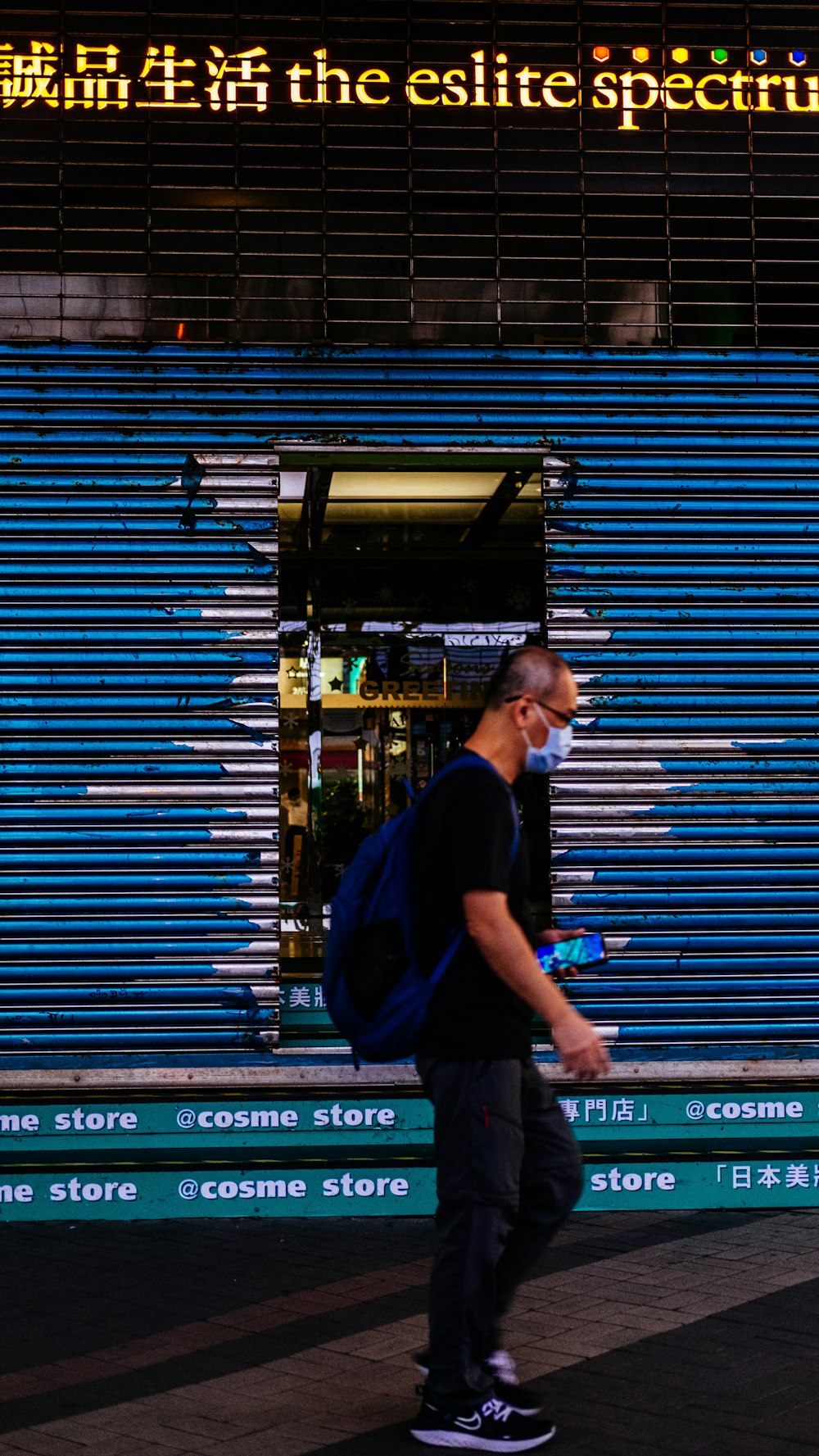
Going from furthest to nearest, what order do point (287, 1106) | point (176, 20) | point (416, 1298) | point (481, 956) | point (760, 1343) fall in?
point (176, 20) → point (287, 1106) → point (416, 1298) → point (760, 1343) → point (481, 956)

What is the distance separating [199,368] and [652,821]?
8.91ft

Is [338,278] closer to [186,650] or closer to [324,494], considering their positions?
[186,650]

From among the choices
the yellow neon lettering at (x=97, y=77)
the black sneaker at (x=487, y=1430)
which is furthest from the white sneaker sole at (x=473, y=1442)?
the yellow neon lettering at (x=97, y=77)

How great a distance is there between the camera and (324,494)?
934 cm

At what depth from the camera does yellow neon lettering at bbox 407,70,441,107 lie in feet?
23.7

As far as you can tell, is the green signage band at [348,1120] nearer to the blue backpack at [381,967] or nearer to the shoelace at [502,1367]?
the shoelace at [502,1367]

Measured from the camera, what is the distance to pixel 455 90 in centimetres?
724

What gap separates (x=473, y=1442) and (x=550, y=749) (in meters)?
1.77

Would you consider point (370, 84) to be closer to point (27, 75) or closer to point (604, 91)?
point (604, 91)

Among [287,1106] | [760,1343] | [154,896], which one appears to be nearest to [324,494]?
[154,896]

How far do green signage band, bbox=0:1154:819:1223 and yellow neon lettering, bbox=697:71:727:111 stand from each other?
4.54 metres

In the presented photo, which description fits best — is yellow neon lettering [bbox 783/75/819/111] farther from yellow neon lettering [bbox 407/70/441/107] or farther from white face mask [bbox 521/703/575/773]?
white face mask [bbox 521/703/575/773]

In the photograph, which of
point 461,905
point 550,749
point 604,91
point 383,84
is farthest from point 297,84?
point 461,905

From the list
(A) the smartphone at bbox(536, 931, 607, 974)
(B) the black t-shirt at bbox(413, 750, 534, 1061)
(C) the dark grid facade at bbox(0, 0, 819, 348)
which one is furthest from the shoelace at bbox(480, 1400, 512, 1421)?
(C) the dark grid facade at bbox(0, 0, 819, 348)
